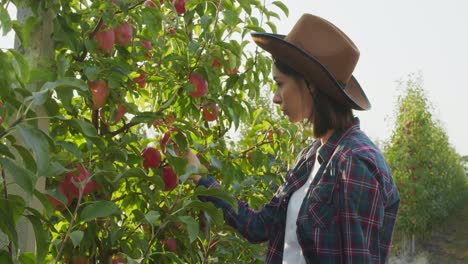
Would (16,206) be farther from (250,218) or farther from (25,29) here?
(250,218)

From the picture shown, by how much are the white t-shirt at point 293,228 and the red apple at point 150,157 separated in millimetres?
417

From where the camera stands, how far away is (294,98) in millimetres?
1674

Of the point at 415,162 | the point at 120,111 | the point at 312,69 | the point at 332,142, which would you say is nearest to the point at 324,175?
the point at 332,142

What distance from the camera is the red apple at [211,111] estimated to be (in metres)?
2.13

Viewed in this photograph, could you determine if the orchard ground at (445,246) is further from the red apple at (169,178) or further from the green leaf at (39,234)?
the green leaf at (39,234)

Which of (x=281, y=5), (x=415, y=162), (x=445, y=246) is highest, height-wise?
(x=281, y=5)

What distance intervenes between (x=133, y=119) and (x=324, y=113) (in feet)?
1.67

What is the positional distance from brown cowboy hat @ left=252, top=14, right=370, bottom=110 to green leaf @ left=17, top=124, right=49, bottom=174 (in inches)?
35.2

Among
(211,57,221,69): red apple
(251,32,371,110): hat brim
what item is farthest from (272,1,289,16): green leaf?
(251,32,371,110): hat brim

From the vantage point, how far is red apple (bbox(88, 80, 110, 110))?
67.2 inches

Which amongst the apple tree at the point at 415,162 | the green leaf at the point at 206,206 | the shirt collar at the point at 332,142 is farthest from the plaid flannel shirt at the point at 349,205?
the apple tree at the point at 415,162

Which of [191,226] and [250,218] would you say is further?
[250,218]

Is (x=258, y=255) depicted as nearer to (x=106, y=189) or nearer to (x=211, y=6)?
(x=106, y=189)

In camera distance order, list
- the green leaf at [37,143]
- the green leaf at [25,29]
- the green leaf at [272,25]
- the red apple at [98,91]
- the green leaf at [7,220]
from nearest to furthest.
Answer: the green leaf at [37,143] < the green leaf at [7,220] < the green leaf at [25,29] < the red apple at [98,91] < the green leaf at [272,25]
